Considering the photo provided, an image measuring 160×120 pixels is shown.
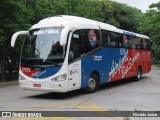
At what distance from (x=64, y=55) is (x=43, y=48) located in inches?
36.3

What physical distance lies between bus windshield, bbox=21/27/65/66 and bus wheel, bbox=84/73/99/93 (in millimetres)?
2616

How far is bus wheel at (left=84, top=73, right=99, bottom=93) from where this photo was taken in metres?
16.4

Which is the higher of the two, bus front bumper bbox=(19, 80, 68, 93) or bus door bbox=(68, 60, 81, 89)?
bus door bbox=(68, 60, 81, 89)

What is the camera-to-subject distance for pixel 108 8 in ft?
191

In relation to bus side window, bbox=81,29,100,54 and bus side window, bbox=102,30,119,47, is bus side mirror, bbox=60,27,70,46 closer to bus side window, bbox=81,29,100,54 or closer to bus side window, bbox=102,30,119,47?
bus side window, bbox=81,29,100,54

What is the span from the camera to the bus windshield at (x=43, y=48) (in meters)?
14.4

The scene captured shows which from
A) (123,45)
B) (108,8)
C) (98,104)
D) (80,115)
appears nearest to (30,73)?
A: (98,104)

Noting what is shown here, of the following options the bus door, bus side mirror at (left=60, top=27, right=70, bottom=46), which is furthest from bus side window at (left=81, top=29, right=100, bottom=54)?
bus side mirror at (left=60, top=27, right=70, bottom=46)

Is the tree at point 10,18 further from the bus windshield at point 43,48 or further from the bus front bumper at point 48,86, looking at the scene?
the bus front bumper at point 48,86

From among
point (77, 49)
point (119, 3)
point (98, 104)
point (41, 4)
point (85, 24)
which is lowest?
point (98, 104)

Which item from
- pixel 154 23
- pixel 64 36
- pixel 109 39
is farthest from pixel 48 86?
pixel 154 23

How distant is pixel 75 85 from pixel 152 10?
86.8ft

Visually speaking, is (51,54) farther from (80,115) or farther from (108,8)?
(108,8)

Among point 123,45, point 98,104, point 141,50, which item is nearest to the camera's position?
point 98,104
